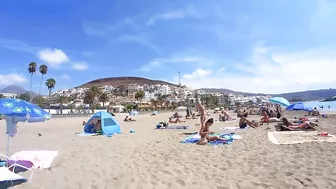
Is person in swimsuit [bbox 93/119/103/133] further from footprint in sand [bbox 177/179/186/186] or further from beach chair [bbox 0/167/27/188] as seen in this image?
footprint in sand [bbox 177/179/186/186]

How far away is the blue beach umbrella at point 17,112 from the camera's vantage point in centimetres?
493

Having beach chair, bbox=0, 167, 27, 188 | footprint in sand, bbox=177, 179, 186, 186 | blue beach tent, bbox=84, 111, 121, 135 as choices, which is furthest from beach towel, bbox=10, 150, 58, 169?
blue beach tent, bbox=84, 111, 121, 135

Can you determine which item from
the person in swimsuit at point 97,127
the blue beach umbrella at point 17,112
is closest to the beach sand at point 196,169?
the blue beach umbrella at point 17,112

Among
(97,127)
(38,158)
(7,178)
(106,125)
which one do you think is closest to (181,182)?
(7,178)

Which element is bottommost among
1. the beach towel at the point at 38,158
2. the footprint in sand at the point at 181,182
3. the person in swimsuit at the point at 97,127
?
the footprint in sand at the point at 181,182

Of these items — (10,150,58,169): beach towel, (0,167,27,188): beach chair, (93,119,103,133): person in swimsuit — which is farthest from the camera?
(93,119,103,133): person in swimsuit

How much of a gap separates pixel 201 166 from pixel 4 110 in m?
4.03

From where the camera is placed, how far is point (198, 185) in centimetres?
459

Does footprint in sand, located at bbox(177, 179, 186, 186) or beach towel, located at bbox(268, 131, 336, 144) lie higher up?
beach towel, located at bbox(268, 131, 336, 144)

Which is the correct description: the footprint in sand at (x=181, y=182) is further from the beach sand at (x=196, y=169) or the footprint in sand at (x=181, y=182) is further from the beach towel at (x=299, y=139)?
the beach towel at (x=299, y=139)

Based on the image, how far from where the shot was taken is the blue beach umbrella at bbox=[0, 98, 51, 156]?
4926mm

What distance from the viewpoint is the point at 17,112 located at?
5.00 meters

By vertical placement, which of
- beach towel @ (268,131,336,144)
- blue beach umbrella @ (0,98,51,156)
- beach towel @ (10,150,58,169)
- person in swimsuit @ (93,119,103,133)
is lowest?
beach towel @ (268,131,336,144)

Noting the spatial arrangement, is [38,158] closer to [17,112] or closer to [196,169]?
[17,112]
